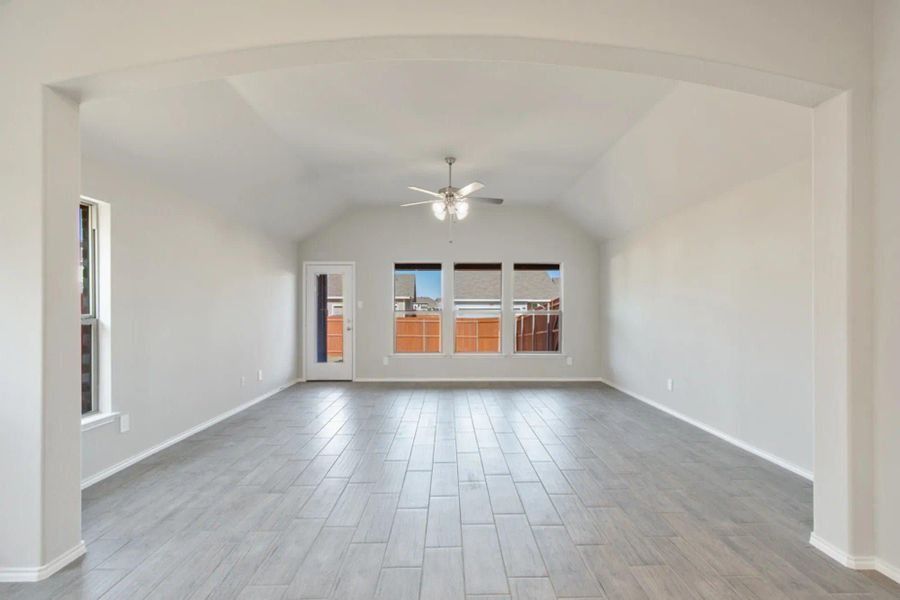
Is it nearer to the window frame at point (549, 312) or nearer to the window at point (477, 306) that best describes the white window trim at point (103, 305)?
the window at point (477, 306)

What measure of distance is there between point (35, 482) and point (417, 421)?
3.50 metres

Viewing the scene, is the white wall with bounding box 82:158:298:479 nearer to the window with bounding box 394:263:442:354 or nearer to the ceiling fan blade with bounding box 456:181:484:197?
the window with bounding box 394:263:442:354

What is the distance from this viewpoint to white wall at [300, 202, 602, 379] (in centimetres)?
822

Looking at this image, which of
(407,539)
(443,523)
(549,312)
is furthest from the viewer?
(549,312)

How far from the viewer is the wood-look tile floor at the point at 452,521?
2223mm

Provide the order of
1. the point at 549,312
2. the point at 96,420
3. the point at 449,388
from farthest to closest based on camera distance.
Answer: the point at 549,312
the point at 449,388
the point at 96,420

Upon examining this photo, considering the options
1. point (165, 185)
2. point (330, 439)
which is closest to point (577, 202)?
point (330, 439)

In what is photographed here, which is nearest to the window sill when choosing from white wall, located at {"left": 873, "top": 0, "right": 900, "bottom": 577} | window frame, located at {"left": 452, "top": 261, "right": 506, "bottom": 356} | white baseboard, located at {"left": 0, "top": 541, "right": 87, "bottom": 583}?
white baseboard, located at {"left": 0, "top": 541, "right": 87, "bottom": 583}

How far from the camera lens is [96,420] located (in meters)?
3.50

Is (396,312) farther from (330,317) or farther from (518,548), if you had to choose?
(518,548)

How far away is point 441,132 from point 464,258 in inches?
148

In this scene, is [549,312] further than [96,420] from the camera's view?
Yes

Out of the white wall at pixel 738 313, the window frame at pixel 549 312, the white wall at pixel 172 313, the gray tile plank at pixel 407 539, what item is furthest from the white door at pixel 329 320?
the gray tile plank at pixel 407 539

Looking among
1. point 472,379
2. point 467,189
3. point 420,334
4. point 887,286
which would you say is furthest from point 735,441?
point 420,334
